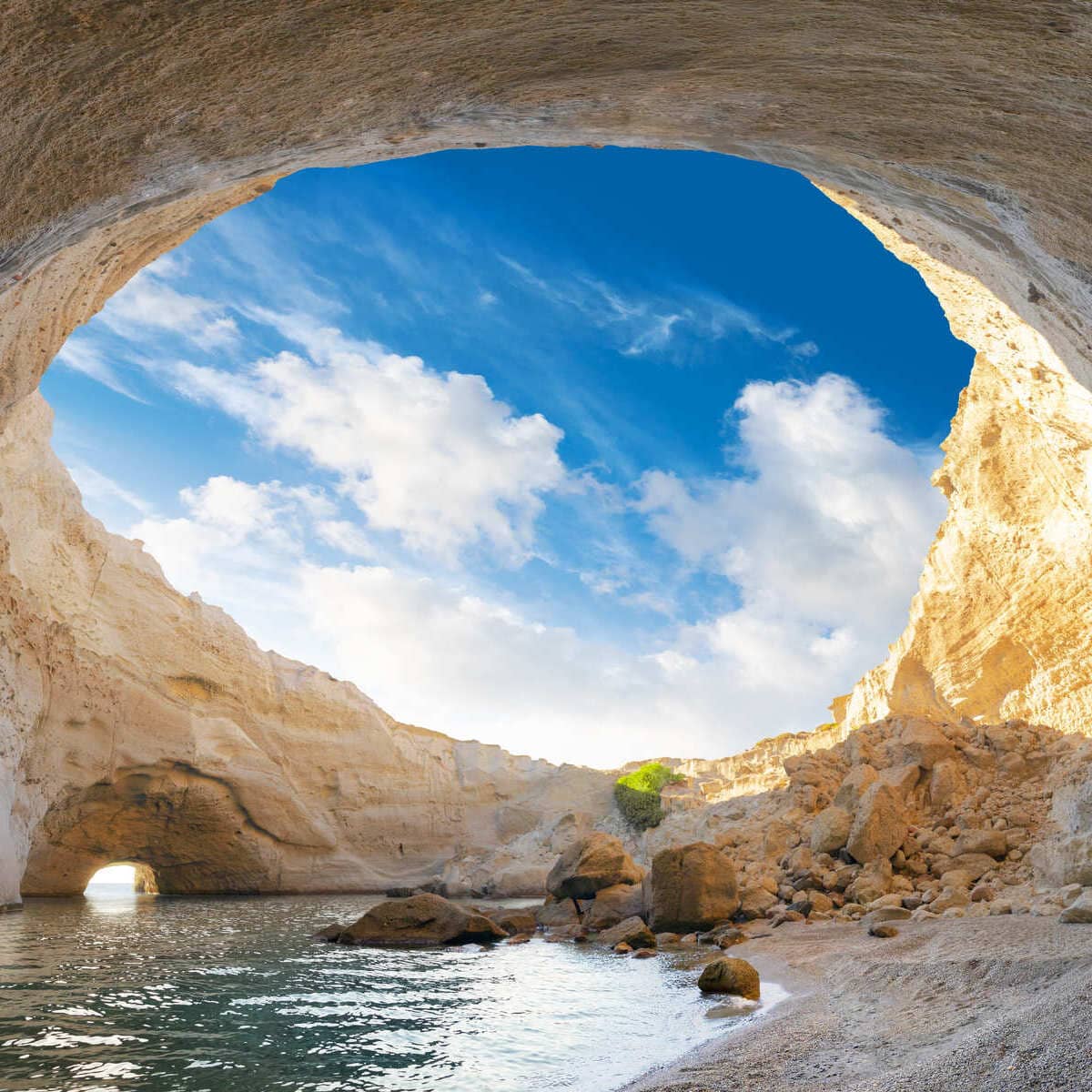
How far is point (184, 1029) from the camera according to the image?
7023mm

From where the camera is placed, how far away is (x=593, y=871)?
16.7 m

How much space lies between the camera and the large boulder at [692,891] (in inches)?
531

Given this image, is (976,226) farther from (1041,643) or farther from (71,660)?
(71,660)

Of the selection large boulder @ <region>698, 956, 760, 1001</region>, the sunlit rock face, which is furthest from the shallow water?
the sunlit rock face

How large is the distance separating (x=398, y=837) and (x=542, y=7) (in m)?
36.1

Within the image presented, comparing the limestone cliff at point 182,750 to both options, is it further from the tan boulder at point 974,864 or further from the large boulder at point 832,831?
the tan boulder at point 974,864

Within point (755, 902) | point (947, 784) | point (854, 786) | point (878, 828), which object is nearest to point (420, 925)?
point (755, 902)

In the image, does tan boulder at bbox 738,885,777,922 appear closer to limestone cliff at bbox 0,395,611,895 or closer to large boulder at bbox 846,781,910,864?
large boulder at bbox 846,781,910,864

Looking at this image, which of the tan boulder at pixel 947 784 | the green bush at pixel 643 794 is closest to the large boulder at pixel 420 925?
the tan boulder at pixel 947 784

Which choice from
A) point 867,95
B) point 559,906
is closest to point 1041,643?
point 559,906

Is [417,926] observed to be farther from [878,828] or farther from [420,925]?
[878,828]

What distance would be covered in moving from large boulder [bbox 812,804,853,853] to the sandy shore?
549cm

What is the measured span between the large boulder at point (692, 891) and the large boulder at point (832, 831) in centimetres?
210

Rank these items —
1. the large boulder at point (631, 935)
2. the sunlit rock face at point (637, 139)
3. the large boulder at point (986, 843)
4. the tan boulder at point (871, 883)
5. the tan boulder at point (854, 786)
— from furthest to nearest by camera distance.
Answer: the tan boulder at point (854, 786) < the tan boulder at point (871, 883) < the large boulder at point (631, 935) < the large boulder at point (986, 843) < the sunlit rock face at point (637, 139)
